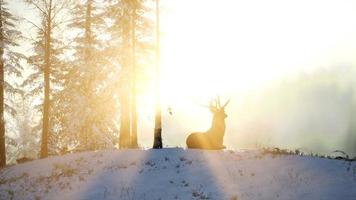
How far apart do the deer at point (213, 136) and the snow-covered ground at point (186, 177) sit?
5.18 ft

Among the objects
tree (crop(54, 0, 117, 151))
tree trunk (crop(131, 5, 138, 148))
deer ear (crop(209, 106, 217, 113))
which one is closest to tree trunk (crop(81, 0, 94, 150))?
tree (crop(54, 0, 117, 151))

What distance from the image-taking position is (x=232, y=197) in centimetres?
1212

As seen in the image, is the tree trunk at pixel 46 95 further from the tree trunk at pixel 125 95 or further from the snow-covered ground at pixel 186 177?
the snow-covered ground at pixel 186 177

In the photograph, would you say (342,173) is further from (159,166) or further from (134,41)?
(134,41)

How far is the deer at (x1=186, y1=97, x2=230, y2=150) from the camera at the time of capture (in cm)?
2034

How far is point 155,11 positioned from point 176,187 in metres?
13.4

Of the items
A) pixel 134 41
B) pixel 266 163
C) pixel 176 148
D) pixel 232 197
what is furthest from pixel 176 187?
pixel 134 41

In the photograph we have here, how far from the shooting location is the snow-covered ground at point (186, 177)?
39.6ft

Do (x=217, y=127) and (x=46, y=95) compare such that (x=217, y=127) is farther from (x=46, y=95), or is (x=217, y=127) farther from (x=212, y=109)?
(x=46, y=95)

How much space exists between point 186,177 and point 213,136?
20.4 ft

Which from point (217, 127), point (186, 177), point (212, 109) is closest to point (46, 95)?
point (212, 109)

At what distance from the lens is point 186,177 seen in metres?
14.6

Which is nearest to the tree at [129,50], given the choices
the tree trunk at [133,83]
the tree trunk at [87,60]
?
the tree trunk at [133,83]

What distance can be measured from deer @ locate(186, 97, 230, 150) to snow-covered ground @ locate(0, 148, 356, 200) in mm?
1579
